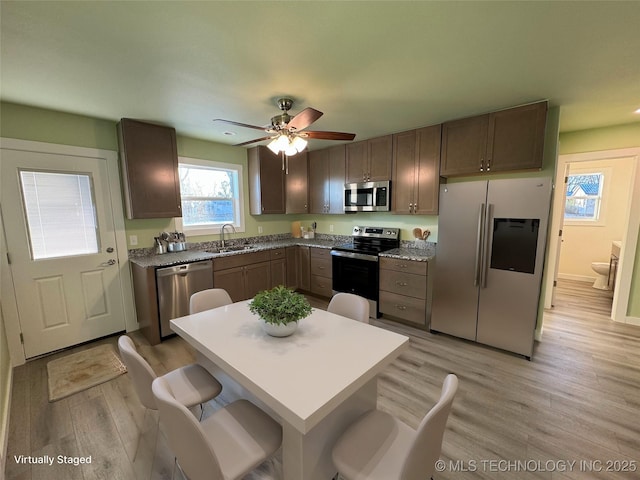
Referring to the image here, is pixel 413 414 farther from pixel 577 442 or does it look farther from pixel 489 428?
pixel 577 442

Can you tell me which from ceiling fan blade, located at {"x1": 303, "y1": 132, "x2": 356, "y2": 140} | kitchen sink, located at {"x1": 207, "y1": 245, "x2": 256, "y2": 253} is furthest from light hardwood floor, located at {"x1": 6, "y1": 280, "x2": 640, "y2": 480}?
ceiling fan blade, located at {"x1": 303, "y1": 132, "x2": 356, "y2": 140}

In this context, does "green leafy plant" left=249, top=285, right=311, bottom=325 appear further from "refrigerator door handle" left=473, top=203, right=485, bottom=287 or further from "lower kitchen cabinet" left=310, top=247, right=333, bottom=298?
"lower kitchen cabinet" left=310, top=247, right=333, bottom=298

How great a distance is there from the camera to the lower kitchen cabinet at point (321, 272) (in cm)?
411

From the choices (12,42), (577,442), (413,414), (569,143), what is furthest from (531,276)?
(12,42)

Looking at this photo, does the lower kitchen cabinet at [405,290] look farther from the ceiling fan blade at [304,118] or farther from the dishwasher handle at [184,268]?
the dishwasher handle at [184,268]

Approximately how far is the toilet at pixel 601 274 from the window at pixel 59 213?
294 inches

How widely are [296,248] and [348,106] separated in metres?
2.44

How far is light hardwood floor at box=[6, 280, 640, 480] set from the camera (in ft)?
5.21

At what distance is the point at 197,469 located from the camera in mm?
989

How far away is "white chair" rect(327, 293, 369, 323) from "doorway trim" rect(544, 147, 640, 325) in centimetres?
290

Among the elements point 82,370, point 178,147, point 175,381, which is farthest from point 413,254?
point 82,370

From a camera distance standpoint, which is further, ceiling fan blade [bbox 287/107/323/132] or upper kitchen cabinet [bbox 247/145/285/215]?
upper kitchen cabinet [bbox 247/145/285/215]

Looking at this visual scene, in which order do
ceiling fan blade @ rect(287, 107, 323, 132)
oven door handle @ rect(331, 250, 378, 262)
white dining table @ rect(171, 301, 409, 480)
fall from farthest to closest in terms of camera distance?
1. oven door handle @ rect(331, 250, 378, 262)
2. ceiling fan blade @ rect(287, 107, 323, 132)
3. white dining table @ rect(171, 301, 409, 480)

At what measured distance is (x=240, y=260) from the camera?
12.0 ft
